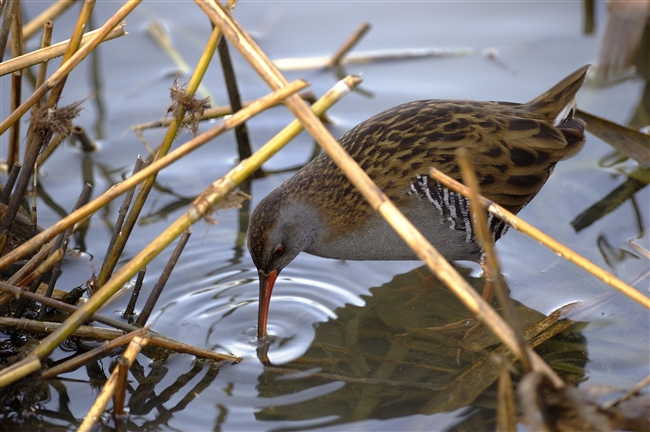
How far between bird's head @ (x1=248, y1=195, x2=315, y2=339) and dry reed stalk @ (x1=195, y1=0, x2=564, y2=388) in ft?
3.50

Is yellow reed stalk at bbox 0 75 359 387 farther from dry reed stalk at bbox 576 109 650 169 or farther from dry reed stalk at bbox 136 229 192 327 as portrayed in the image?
dry reed stalk at bbox 576 109 650 169

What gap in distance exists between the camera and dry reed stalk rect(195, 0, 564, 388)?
7.00 ft

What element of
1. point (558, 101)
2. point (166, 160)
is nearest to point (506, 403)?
point (166, 160)

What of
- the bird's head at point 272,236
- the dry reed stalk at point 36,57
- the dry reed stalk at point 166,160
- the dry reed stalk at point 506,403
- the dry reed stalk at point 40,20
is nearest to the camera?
the dry reed stalk at point 506,403

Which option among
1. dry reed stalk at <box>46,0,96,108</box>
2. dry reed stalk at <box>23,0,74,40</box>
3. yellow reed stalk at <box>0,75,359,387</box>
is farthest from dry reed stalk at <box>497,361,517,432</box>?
dry reed stalk at <box>23,0,74,40</box>

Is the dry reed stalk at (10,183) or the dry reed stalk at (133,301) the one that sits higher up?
the dry reed stalk at (10,183)

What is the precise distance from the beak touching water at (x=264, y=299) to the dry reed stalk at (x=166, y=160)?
1.19 m

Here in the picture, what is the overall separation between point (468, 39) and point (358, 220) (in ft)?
8.41

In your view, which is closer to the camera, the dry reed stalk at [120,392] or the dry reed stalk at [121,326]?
the dry reed stalk at [120,392]

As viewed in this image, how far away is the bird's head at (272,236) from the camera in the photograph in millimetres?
3385

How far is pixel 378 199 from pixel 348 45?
3.16 m

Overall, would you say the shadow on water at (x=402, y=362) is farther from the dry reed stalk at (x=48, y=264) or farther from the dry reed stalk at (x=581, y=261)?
the dry reed stalk at (x=48, y=264)

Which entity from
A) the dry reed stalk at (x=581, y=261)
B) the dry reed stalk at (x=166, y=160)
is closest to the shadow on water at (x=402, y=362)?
the dry reed stalk at (x=581, y=261)

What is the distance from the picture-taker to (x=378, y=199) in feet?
7.53
